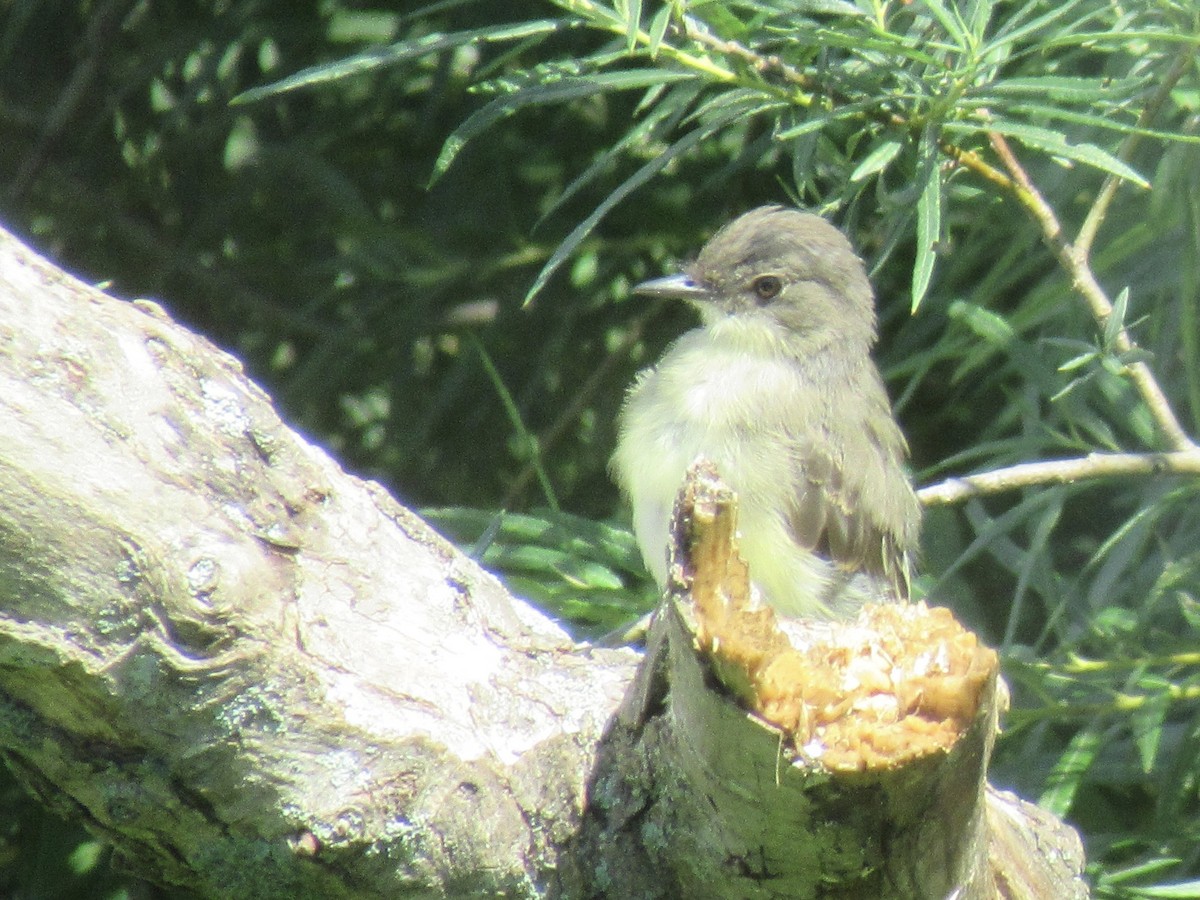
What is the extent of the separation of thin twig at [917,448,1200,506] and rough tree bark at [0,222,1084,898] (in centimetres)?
99

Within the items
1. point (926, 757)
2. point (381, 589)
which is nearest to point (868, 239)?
point (381, 589)

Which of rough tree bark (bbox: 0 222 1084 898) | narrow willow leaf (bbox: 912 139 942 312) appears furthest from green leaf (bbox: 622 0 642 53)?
rough tree bark (bbox: 0 222 1084 898)

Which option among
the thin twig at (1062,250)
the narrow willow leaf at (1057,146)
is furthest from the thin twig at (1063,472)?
the narrow willow leaf at (1057,146)

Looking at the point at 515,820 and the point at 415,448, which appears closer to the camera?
the point at 515,820

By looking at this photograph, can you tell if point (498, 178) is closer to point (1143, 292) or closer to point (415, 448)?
point (415, 448)

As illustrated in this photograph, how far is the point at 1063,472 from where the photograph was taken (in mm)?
3639

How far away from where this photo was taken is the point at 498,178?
4.97m

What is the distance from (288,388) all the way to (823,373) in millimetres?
1728

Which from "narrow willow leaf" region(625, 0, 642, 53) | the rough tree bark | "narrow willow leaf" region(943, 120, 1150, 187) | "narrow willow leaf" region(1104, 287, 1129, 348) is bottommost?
the rough tree bark

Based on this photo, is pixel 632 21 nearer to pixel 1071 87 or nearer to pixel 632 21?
pixel 632 21

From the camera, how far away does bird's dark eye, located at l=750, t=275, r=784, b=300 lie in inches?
188

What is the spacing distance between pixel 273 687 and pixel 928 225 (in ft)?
5.50

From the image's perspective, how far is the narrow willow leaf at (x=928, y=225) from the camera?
3.18 metres

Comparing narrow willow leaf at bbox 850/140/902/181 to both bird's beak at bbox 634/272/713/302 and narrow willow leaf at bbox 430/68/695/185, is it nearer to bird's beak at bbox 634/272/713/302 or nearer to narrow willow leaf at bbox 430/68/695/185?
narrow willow leaf at bbox 430/68/695/185
